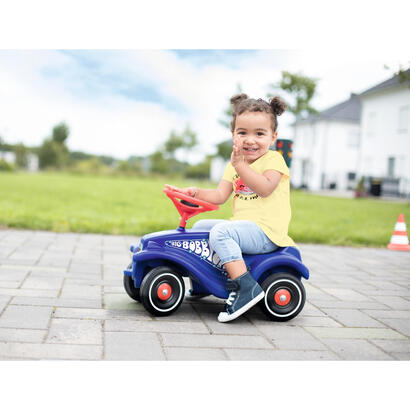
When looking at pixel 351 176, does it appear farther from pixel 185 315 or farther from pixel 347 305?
pixel 185 315

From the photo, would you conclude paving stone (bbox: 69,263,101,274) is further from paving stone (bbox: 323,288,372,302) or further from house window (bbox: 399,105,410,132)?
house window (bbox: 399,105,410,132)

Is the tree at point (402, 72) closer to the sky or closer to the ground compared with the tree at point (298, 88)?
closer to the ground

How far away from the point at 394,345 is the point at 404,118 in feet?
67.1

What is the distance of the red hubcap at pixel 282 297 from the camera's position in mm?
3037

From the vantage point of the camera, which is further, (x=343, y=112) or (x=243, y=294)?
(x=343, y=112)

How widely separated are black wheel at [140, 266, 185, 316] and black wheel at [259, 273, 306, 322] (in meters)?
0.50

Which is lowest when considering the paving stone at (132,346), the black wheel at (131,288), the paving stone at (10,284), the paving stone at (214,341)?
the paving stone at (214,341)

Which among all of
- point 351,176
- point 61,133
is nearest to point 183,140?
point 61,133

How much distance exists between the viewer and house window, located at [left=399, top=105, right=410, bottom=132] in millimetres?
21109

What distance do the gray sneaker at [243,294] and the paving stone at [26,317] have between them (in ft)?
3.33

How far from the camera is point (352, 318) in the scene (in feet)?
10.6

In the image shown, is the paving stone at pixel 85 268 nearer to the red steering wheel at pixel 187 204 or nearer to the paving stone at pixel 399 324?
the red steering wheel at pixel 187 204

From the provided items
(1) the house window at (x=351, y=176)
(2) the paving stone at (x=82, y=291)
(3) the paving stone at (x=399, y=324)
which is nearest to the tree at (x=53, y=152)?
(1) the house window at (x=351, y=176)
